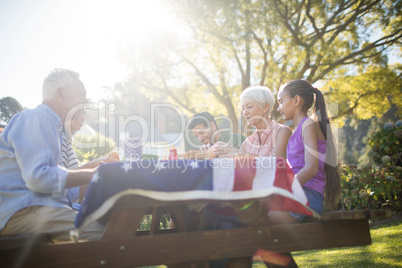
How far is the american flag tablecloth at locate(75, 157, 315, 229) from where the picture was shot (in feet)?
5.42

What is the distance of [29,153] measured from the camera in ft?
5.97

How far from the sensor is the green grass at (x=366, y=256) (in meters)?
3.53

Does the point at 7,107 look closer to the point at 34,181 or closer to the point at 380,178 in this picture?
the point at 380,178

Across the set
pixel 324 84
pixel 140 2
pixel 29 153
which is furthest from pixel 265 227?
pixel 324 84

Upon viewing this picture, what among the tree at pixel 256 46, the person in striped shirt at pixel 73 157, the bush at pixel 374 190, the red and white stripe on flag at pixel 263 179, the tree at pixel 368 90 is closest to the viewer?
the red and white stripe on flag at pixel 263 179

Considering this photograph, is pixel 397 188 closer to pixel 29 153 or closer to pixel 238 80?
pixel 29 153

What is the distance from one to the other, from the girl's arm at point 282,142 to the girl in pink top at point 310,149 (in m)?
0.13

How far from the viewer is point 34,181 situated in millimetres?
1785

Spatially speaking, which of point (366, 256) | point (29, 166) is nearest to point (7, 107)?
point (29, 166)

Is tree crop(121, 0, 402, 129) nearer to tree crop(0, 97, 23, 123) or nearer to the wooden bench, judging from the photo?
tree crop(0, 97, 23, 123)

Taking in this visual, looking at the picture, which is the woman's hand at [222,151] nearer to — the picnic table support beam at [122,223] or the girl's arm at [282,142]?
the girl's arm at [282,142]

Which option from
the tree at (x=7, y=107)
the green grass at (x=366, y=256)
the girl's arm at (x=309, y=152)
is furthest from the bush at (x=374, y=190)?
the tree at (x=7, y=107)

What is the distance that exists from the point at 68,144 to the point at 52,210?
1.21 meters

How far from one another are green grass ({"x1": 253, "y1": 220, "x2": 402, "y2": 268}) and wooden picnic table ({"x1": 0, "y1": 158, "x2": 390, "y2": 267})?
199cm
